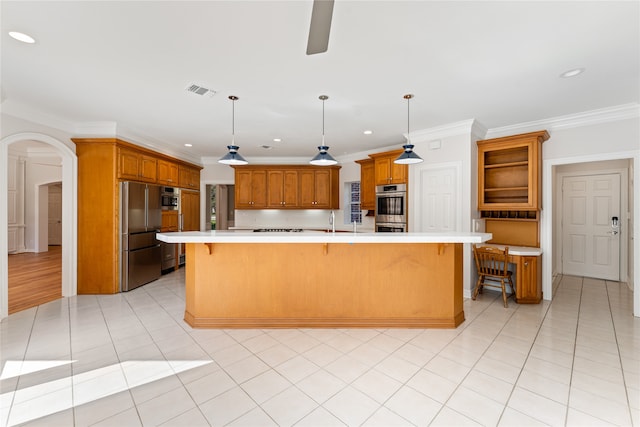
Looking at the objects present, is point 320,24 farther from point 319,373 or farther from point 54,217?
point 54,217

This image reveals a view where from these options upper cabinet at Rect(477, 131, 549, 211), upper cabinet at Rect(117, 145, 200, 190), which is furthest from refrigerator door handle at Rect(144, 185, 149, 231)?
upper cabinet at Rect(477, 131, 549, 211)

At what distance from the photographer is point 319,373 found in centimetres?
234

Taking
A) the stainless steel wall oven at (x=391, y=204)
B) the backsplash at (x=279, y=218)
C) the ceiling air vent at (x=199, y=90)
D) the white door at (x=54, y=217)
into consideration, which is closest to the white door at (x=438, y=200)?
the stainless steel wall oven at (x=391, y=204)

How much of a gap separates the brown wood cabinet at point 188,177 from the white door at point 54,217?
6.10m

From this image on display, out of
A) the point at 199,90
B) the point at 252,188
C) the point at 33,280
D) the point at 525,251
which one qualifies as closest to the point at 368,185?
the point at 252,188

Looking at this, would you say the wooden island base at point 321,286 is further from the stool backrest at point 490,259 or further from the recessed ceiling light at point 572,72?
the recessed ceiling light at point 572,72

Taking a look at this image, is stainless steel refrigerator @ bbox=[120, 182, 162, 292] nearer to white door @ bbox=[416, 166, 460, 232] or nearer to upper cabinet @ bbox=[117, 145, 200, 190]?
upper cabinet @ bbox=[117, 145, 200, 190]

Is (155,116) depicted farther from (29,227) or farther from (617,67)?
(29,227)

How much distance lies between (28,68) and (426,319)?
4.67 metres

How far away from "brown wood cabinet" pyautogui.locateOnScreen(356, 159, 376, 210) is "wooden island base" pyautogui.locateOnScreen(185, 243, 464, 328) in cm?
272

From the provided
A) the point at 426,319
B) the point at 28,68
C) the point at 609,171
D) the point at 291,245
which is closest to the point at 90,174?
the point at 28,68

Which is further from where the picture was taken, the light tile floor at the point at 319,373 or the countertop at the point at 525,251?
the countertop at the point at 525,251

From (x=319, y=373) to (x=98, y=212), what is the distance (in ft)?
13.8

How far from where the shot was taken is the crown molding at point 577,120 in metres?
3.64
